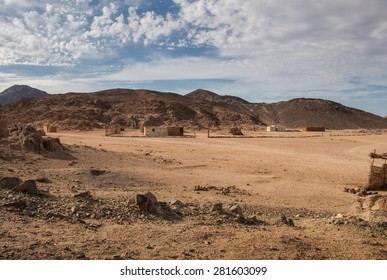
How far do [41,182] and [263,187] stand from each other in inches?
283

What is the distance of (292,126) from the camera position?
4193 inches

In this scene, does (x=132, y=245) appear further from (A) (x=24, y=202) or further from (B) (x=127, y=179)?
(B) (x=127, y=179)

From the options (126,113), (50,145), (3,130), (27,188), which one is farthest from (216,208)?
(126,113)

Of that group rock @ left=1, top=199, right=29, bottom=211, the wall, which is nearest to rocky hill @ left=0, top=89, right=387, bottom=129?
the wall

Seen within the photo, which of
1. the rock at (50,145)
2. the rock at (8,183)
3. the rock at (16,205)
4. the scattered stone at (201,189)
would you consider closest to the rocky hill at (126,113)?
the rock at (50,145)

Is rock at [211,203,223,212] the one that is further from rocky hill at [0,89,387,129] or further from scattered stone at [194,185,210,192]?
rocky hill at [0,89,387,129]

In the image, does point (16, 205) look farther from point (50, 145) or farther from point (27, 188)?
point (50, 145)

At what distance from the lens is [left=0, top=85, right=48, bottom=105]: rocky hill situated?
155 metres

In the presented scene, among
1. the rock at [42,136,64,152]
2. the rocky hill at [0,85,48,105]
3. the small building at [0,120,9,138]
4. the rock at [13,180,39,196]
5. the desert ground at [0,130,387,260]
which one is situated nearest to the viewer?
the desert ground at [0,130,387,260]

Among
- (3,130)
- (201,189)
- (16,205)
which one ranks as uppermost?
(3,130)

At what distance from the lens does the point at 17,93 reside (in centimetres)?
15850

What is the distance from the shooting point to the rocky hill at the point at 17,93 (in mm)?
154625

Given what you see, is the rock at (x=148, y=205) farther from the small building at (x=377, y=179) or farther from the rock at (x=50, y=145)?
the rock at (x=50, y=145)

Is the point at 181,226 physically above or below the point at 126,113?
below
